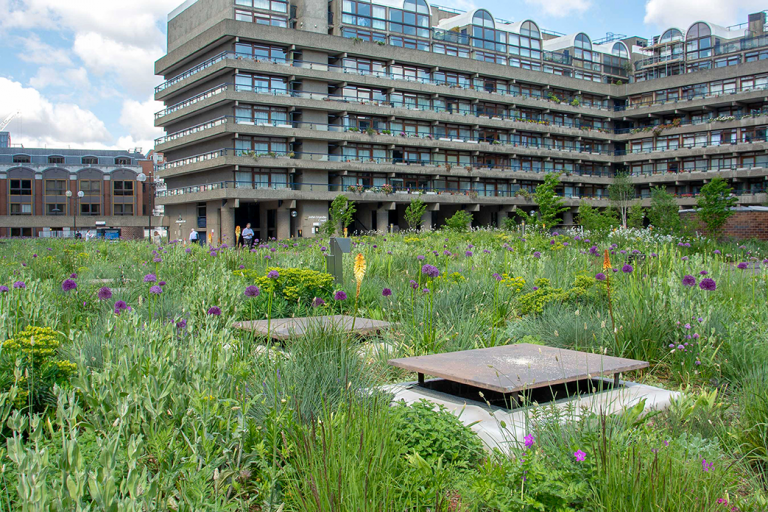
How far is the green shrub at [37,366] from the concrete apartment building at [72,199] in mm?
85943

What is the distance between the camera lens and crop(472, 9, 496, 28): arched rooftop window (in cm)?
6266

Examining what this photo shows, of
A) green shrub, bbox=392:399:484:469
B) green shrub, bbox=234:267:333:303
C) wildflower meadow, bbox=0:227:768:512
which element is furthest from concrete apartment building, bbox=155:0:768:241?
green shrub, bbox=392:399:484:469

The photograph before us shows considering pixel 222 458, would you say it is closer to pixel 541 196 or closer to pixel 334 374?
pixel 334 374

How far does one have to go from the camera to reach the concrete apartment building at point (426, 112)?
50.2 meters

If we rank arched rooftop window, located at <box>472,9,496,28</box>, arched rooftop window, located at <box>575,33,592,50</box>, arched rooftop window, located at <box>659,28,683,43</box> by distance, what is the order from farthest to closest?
arched rooftop window, located at <box>659,28,683,43</box> < arched rooftop window, located at <box>575,33,592,50</box> < arched rooftop window, located at <box>472,9,496,28</box>

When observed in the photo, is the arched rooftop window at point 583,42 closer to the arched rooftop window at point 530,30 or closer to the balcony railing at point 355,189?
the arched rooftop window at point 530,30

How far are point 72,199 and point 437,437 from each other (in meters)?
98.2

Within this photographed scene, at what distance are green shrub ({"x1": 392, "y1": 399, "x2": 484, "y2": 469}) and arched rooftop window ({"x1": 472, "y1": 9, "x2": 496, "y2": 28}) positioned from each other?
63.8 meters

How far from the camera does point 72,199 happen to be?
A: 91062 millimetres

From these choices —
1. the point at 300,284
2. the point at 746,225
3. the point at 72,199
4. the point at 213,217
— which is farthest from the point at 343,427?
the point at 72,199

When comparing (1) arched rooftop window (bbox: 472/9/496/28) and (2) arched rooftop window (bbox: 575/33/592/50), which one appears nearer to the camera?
(1) arched rooftop window (bbox: 472/9/496/28)

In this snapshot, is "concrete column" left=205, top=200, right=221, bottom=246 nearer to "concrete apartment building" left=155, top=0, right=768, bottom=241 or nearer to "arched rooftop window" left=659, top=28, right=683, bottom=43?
"concrete apartment building" left=155, top=0, right=768, bottom=241

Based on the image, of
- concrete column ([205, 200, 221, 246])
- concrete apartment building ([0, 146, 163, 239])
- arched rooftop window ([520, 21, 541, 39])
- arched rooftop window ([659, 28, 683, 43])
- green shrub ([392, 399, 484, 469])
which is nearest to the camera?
green shrub ([392, 399, 484, 469])

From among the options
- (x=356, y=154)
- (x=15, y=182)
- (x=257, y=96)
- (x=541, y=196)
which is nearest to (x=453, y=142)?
(x=356, y=154)
